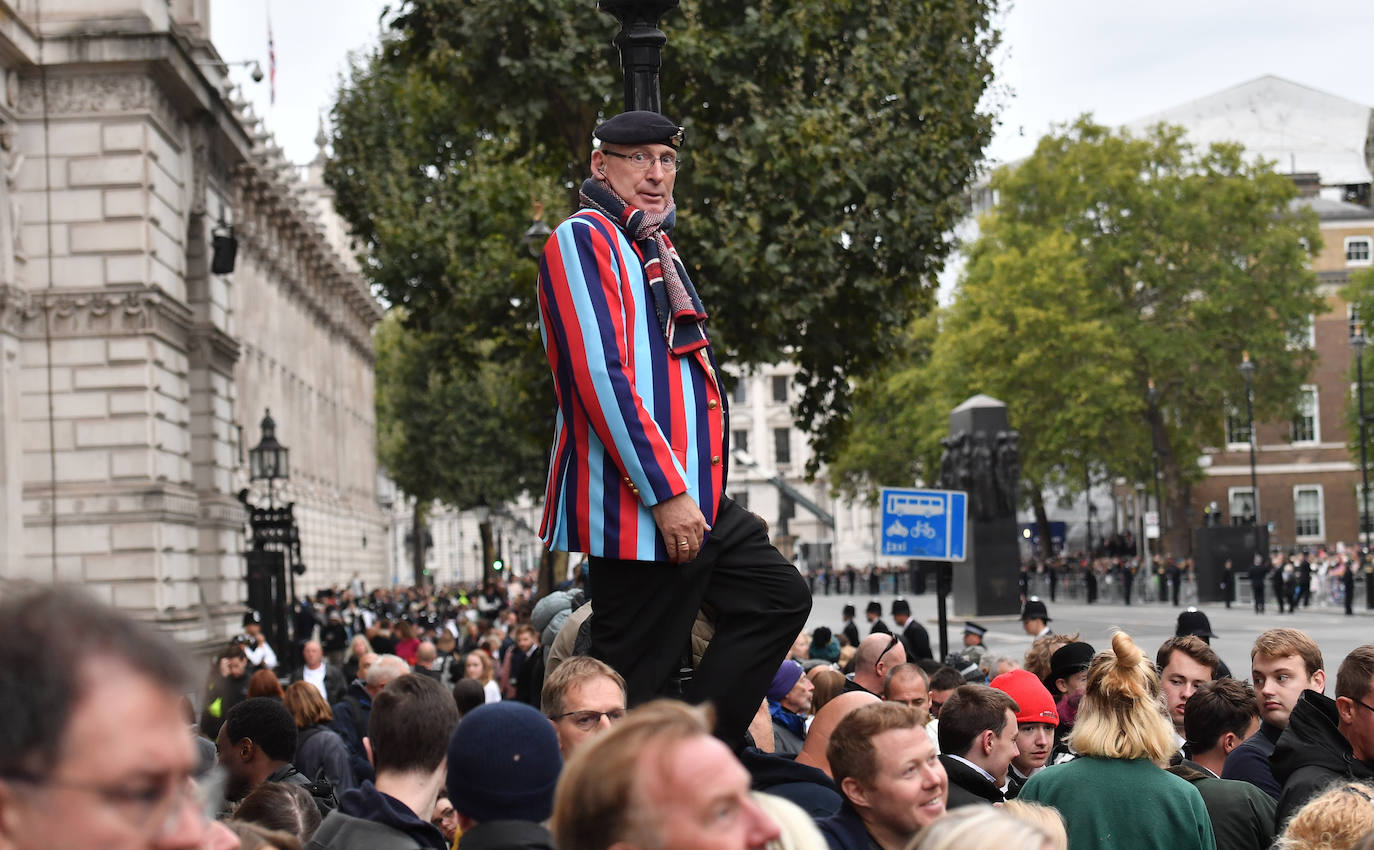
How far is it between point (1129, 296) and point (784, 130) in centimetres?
4393

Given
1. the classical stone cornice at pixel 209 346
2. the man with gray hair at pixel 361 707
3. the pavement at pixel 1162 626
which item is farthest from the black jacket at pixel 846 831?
the classical stone cornice at pixel 209 346

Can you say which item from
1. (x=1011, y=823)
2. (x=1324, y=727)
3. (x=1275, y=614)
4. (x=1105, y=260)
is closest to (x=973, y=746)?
(x=1324, y=727)

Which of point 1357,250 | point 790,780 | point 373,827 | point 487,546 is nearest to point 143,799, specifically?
point 373,827

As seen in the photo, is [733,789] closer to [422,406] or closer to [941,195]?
[941,195]

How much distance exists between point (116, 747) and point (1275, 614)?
147 feet

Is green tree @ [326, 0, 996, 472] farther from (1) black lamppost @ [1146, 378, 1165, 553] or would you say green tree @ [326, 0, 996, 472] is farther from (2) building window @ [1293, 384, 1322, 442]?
(2) building window @ [1293, 384, 1322, 442]

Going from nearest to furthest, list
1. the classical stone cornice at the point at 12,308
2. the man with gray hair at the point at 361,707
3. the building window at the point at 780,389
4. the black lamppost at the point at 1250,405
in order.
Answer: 1. the man with gray hair at the point at 361,707
2. the classical stone cornice at the point at 12,308
3. the black lamppost at the point at 1250,405
4. the building window at the point at 780,389

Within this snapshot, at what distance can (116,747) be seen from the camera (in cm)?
188

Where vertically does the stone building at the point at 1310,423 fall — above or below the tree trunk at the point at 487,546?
above

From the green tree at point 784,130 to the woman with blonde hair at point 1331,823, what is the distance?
19556 mm

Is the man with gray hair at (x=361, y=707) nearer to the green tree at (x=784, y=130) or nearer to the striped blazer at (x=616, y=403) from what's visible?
the striped blazer at (x=616, y=403)

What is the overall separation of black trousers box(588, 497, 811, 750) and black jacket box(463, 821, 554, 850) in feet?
5.19

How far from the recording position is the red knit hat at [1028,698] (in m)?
7.45

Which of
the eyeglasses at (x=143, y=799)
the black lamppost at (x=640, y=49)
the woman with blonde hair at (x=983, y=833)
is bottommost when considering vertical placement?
the woman with blonde hair at (x=983, y=833)
